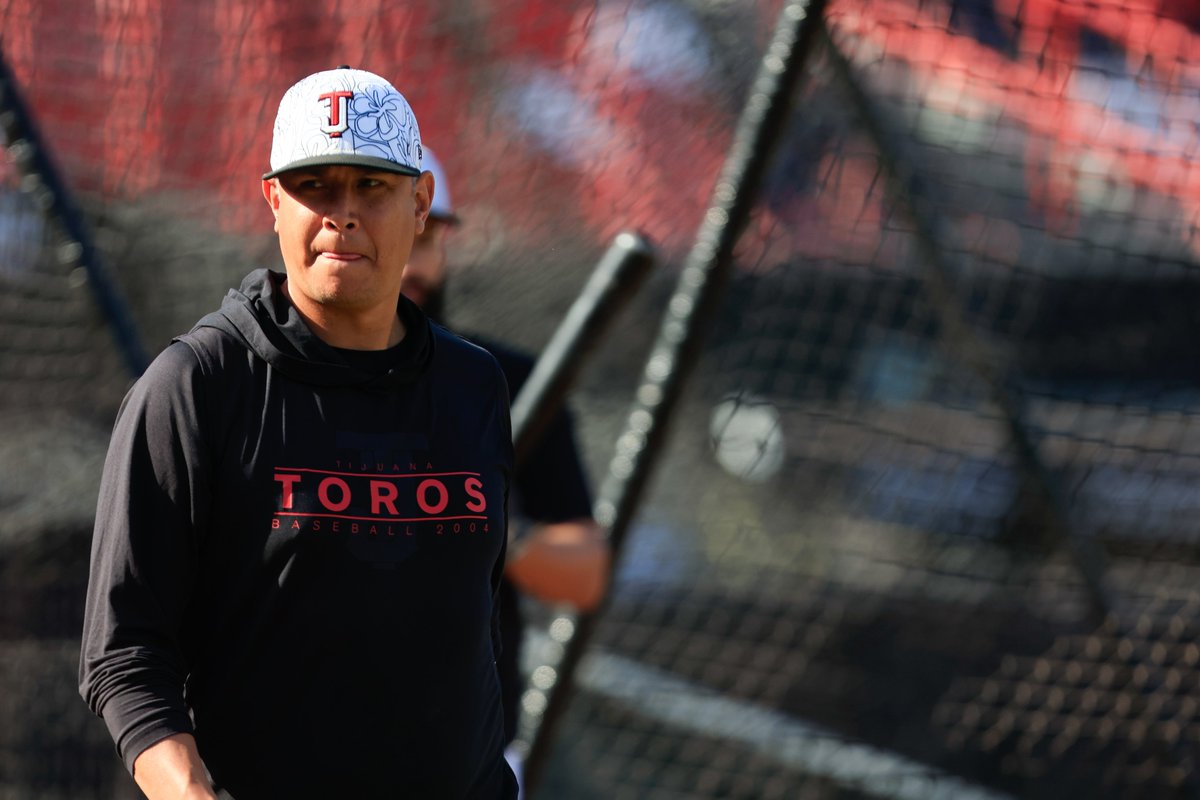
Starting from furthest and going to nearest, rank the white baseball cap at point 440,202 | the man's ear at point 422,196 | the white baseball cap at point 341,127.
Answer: the white baseball cap at point 440,202 → the man's ear at point 422,196 → the white baseball cap at point 341,127

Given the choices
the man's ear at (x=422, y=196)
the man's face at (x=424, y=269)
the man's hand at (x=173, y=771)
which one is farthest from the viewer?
the man's face at (x=424, y=269)

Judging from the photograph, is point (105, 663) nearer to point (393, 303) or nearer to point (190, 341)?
point (190, 341)

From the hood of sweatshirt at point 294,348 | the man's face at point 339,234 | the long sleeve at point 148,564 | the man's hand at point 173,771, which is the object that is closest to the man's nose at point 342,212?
the man's face at point 339,234

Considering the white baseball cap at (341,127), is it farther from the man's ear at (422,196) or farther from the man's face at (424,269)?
the man's face at (424,269)

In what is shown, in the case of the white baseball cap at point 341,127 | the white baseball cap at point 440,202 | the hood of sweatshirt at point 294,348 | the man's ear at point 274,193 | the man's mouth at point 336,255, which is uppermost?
the white baseball cap at point 341,127

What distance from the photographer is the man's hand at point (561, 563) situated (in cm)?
263

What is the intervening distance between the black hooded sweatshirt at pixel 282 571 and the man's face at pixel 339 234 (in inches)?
2.3

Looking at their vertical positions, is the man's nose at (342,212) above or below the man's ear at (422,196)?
above

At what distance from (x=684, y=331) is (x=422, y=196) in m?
1.18

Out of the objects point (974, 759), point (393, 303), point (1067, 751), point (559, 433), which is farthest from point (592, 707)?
point (393, 303)

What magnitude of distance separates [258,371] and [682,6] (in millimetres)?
2263

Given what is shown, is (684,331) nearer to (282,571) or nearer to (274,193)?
(274,193)

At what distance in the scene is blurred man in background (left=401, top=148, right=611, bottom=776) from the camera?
8.68 feet

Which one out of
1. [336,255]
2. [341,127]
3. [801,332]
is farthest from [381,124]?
[801,332]
